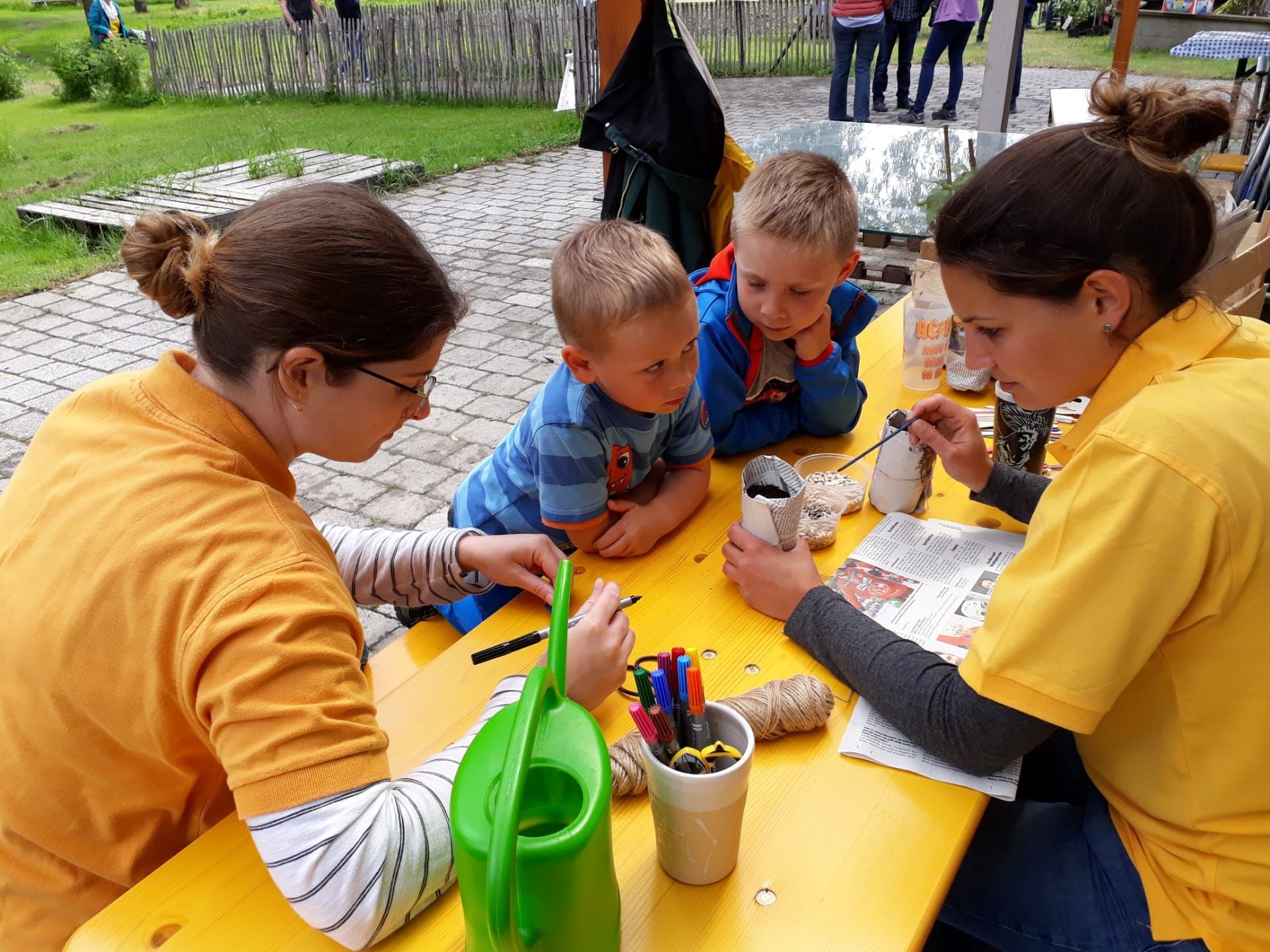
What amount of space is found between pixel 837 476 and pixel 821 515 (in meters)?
0.18

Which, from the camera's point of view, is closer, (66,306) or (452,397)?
(452,397)

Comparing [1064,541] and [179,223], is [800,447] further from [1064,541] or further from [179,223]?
[179,223]

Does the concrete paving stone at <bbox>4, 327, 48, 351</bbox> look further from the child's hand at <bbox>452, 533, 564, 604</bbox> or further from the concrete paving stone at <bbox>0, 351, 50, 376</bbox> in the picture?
the child's hand at <bbox>452, 533, 564, 604</bbox>

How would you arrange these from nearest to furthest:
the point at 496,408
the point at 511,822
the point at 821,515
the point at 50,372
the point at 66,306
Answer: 1. the point at 511,822
2. the point at 821,515
3. the point at 496,408
4. the point at 50,372
5. the point at 66,306

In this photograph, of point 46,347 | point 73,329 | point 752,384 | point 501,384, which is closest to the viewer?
point 752,384

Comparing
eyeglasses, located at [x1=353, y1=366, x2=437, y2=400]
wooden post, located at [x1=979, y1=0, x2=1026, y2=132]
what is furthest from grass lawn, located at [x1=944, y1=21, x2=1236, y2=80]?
eyeglasses, located at [x1=353, y1=366, x2=437, y2=400]

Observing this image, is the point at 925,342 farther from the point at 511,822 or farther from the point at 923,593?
the point at 511,822

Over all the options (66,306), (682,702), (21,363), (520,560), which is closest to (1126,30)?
(520,560)

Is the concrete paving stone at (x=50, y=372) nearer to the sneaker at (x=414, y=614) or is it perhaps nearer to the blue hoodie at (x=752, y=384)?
the sneaker at (x=414, y=614)

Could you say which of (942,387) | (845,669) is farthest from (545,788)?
(942,387)

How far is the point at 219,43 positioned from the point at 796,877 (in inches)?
635

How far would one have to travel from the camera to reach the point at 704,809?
1034 millimetres

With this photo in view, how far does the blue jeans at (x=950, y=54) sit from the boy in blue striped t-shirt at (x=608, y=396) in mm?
10142

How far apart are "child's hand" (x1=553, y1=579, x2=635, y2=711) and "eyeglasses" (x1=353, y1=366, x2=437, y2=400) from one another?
1.48ft
